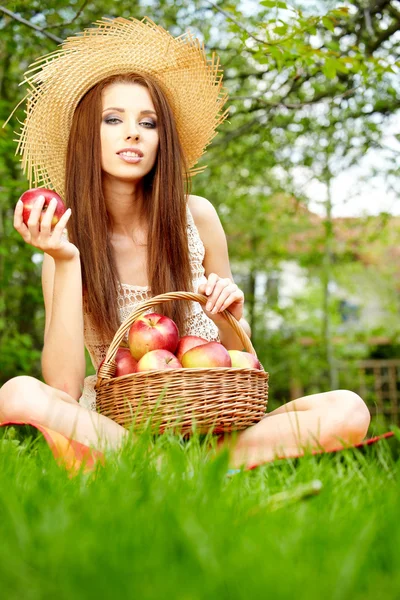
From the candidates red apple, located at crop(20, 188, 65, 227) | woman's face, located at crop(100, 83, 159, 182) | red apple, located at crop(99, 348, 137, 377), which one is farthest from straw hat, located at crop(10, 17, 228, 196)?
red apple, located at crop(99, 348, 137, 377)

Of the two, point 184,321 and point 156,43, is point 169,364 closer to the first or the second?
point 184,321

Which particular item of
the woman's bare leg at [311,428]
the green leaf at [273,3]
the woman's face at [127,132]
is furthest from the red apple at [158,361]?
the green leaf at [273,3]

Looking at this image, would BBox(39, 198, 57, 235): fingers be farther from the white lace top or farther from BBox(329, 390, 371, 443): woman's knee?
BBox(329, 390, 371, 443): woman's knee

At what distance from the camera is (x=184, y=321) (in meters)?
3.10

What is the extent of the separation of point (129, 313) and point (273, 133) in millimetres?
4003

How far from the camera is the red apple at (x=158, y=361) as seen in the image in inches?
93.7

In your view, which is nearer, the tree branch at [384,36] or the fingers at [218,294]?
the fingers at [218,294]

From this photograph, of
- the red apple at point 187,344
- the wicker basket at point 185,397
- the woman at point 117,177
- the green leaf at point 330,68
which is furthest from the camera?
the green leaf at point 330,68

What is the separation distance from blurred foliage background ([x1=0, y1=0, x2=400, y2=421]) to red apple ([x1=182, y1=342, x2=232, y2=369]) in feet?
1.72

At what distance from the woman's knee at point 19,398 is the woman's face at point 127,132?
106 centimetres

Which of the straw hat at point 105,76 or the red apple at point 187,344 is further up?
the straw hat at point 105,76

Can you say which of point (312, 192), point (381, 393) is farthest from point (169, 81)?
point (381, 393)

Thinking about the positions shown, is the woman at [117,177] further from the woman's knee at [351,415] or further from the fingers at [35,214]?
the woman's knee at [351,415]

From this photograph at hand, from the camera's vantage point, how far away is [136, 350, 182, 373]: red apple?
93.7 inches
